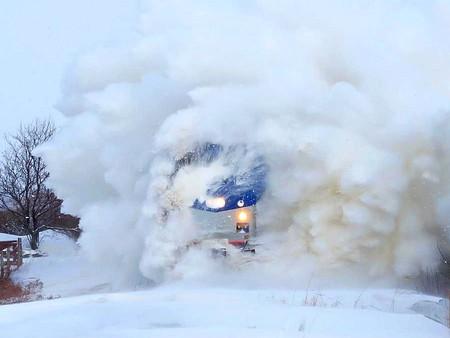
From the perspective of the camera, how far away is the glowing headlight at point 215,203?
13.0 metres

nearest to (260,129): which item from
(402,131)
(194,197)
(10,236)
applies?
(194,197)

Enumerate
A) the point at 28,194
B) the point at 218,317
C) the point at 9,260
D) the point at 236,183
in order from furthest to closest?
the point at 28,194 → the point at 9,260 → the point at 236,183 → the point at 218,317

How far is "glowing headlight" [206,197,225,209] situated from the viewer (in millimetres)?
13031

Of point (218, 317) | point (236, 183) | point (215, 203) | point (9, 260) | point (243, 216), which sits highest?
point (236, 183)

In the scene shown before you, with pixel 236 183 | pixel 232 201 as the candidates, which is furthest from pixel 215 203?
pixel 236 183

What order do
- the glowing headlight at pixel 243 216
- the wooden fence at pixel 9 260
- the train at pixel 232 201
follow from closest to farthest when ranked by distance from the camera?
the train at pixel 232 201 < the glowing headlight at pixel 243 216 < the wooden fence at pixel 9 260

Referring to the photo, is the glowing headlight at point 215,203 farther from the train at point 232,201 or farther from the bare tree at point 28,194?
the bare tree at point 28,194

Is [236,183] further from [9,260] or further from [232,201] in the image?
[9,260]

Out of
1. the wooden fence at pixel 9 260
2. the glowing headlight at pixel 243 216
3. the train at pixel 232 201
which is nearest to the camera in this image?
the train at pixel 232 201

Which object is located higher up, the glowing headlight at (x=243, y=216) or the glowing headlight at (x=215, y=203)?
the glowing headlight at (x=215, y=203)

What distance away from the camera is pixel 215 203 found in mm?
13078

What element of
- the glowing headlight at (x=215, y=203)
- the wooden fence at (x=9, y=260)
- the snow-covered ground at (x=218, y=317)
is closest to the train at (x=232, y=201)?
the glowing headlight at (x=215, y=203)

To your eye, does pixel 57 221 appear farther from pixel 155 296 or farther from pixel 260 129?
pixel 155 296

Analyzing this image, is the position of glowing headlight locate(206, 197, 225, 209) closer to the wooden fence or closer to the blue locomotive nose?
the blue locomotive nose
